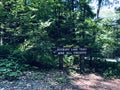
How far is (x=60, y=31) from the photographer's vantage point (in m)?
12.7

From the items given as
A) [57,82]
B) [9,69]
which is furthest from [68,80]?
[9,69]

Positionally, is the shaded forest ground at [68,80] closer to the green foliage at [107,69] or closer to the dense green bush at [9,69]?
the green foliage at [107,69]

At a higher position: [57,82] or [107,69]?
[57,82]

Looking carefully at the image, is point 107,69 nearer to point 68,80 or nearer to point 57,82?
point 68,80

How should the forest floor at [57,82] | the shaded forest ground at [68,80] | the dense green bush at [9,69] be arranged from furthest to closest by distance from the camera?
the dense green bush at [9,69] < the shaded forest ground at [68,80] < the forest floor at [57,82]

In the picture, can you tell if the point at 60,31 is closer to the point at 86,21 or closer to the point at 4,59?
the point at 86,21

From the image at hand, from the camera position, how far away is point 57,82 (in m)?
9.95

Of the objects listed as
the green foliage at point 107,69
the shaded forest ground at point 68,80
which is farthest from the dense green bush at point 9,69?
the green foliage at point 107,69

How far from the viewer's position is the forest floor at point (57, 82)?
900cm

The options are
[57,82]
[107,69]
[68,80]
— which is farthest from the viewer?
[107,69]

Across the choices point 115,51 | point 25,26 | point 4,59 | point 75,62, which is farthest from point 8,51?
point 115,51

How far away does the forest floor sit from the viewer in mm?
9000

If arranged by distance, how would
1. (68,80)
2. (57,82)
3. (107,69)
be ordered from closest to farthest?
1. (57,82)
2. (68,80)
3. (107,69)

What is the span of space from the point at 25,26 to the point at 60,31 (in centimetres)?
210
